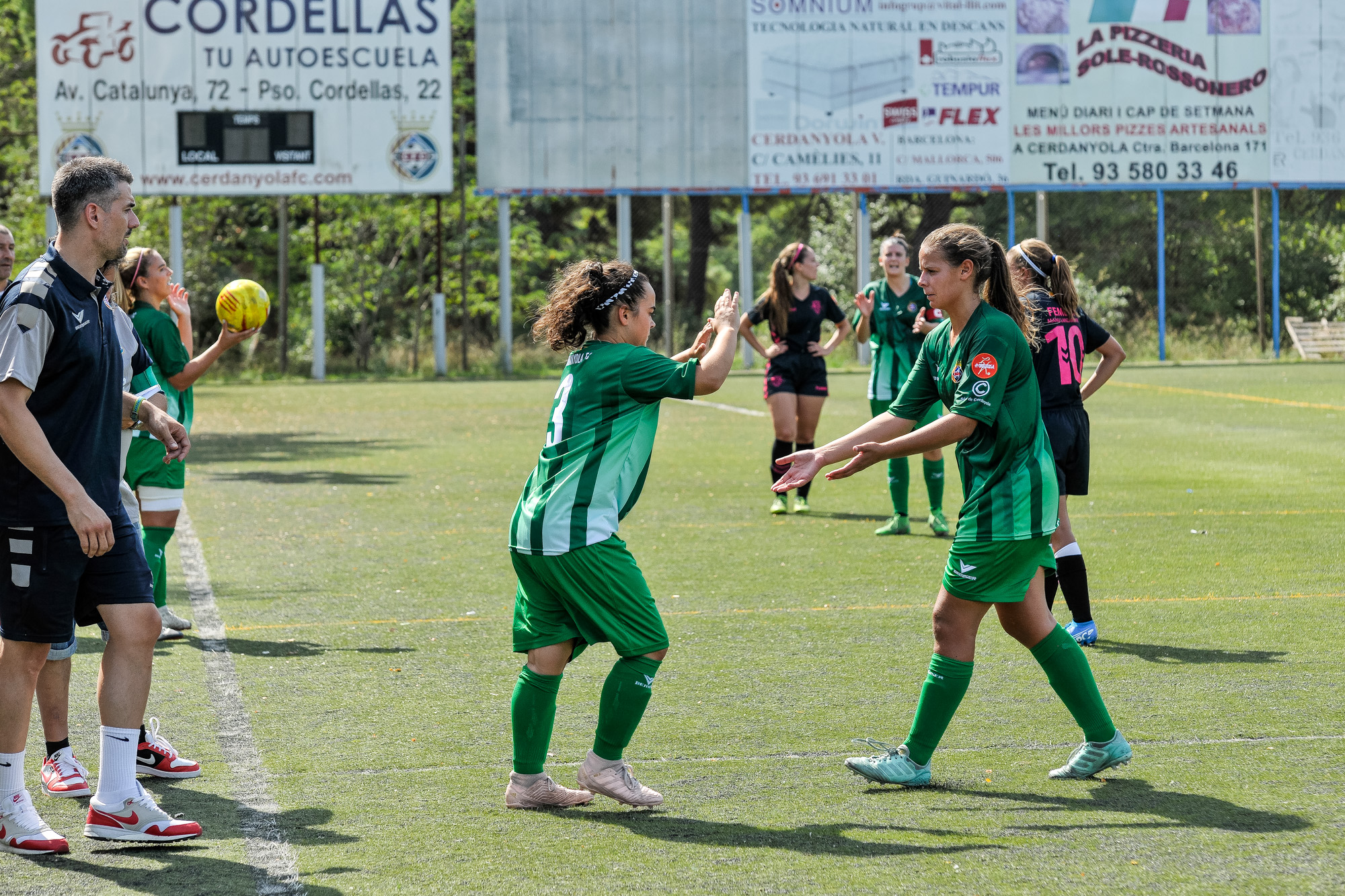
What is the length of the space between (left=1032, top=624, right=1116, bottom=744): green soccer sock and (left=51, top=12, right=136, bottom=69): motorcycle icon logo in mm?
33747

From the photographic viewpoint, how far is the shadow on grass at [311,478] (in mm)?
15344

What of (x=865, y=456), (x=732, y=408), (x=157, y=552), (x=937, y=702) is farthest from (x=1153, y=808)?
(x=732, y=408)

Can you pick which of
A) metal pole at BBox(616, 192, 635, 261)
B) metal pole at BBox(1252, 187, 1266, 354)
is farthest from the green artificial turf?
metal pole at BBox(1252, 187, 1266, 354)

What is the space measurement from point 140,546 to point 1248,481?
11248 mm

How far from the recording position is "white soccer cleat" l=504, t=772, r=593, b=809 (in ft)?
16.3

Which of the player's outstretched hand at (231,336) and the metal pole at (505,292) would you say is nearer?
the player's outstretched hand at (231,336)

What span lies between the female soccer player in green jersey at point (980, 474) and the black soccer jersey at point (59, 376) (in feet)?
6.98

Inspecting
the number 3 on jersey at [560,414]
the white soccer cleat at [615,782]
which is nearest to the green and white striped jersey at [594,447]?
the number 3 on jersey at [560,414]

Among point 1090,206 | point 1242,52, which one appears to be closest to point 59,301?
point 1242,52

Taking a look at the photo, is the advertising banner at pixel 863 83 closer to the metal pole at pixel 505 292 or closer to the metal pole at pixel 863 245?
the metal pole at pixel 863 245

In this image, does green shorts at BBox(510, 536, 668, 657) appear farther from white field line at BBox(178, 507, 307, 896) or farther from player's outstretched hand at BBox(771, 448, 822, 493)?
white field line at BBox(178, 507, 307, 896)

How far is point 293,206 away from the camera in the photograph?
144 ft

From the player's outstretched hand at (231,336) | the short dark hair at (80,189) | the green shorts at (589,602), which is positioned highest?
the short dark hair at (80,189)

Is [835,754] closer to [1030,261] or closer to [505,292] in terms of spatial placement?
[1030,261]
